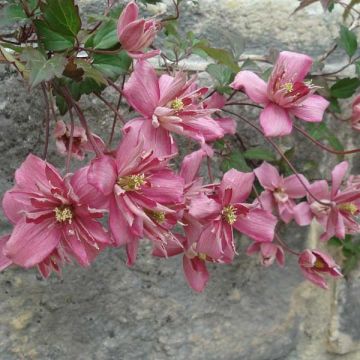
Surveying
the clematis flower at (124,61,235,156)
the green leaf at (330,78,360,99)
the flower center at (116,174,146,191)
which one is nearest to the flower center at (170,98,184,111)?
the clematis flower at (124,61,235,156)

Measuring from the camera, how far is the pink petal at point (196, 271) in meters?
Answer: 0.81

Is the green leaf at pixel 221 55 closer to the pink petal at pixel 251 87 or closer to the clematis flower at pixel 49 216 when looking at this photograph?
the pink petal at pixel 251 87

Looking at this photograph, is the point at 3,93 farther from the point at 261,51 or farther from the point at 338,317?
the point at 338,317

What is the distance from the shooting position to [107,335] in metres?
0.98

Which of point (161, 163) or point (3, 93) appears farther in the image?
point (3, 93)

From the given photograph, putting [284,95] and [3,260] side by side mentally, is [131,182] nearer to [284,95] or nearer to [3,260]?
[3,260]

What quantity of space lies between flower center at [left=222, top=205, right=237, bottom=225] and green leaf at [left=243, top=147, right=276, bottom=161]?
11.5 inches

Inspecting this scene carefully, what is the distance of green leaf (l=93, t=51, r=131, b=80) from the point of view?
0.68 metres

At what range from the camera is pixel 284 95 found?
78cm

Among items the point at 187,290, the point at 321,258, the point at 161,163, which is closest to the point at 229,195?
the point at 161,163

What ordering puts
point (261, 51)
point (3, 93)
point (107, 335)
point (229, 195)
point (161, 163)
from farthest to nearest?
point (261, 51) < point (107, 335) < point (3, 93) < point (229, 195) < point (161, 163)

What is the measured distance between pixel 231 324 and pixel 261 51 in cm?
51

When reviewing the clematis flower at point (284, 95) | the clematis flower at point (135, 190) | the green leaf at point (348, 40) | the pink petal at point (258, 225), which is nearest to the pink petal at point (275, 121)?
the clematis flower at point (284, 95)

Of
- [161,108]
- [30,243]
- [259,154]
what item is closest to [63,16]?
[161,108]
